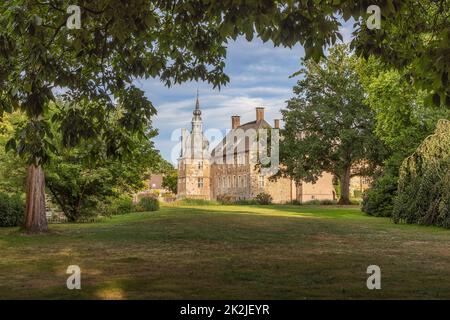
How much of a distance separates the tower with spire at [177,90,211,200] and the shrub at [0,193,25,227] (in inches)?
2174

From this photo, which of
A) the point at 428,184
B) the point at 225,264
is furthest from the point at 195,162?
the point at 225,264

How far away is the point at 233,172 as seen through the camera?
240 ft

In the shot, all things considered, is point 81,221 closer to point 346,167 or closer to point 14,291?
point 14,291

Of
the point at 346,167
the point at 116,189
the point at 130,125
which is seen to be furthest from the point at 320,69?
the point at 130,125

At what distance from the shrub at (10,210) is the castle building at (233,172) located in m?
36.4

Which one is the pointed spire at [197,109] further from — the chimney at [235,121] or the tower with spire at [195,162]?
the chimney at [235,121]

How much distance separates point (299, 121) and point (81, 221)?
2672 cm

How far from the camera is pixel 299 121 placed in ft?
158

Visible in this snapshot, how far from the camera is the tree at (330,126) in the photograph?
45312 mm

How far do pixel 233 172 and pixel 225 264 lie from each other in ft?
204

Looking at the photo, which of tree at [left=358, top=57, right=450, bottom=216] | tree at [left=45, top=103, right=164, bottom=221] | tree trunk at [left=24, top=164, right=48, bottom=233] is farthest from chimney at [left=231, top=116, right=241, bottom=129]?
tree trunk at [left=24, top=164, right=48, bottom=233]

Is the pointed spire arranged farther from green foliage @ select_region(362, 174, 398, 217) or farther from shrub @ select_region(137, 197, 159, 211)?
green foliage @ select_region(362, 174, 398, 217)

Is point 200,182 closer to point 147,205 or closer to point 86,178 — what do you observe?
point 147,205

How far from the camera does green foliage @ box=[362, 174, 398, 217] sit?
30078mm
